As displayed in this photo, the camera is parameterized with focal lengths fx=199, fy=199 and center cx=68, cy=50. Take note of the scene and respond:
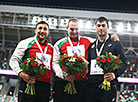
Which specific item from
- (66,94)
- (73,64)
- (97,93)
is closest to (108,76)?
(97,93)

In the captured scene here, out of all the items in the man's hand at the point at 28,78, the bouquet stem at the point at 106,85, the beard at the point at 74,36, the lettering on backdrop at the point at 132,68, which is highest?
the beard at the point at 74,36

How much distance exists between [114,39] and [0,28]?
17405mm

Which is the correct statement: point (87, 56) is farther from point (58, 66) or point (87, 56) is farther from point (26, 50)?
point (26, 50)

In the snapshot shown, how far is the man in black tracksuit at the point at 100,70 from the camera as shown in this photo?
336cm

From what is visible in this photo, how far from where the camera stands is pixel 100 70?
3449 millimetres

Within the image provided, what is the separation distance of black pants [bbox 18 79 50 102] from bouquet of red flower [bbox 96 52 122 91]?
1031 mm

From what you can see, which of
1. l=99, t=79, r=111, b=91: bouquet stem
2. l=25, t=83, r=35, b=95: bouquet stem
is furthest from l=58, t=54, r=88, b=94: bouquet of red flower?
l=25, t=83, r=35, b=95: bouquet stem

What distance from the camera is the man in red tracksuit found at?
3.52 metres

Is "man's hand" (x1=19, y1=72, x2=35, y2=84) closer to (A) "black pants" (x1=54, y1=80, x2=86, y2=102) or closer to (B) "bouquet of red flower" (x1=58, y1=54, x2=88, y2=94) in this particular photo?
(A) "black pants" (x1=54, y1=80, x2=86, y2=102)

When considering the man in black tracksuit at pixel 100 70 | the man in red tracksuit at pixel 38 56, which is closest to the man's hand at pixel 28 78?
the man in red tracksuit at pixel 38 56

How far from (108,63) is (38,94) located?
4.44 feet

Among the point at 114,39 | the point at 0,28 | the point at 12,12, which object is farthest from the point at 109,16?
the point at 114,39

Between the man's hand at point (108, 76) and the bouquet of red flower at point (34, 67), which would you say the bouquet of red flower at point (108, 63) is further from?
the bouquet of red flower at point (34, 67)

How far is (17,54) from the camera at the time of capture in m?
3.71
